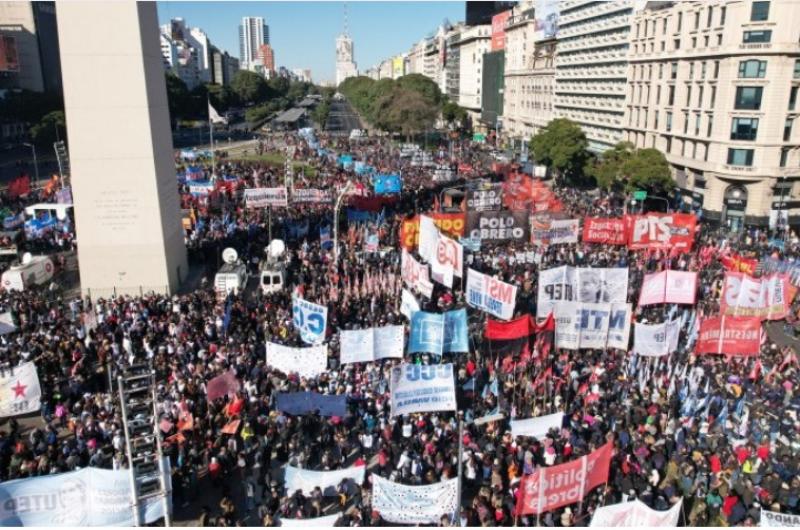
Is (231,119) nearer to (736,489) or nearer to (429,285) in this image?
(429,285)

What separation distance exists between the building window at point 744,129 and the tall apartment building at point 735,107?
5 centimetres

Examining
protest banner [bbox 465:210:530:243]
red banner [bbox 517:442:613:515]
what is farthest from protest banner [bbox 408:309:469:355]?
protest banner [bbox 465:210:530:243]

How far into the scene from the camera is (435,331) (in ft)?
54.0

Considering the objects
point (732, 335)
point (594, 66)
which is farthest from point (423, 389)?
point (594, 66)

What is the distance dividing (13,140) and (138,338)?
258ft

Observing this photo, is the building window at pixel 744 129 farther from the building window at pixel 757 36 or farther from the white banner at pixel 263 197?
the white banner at pixel 263 197

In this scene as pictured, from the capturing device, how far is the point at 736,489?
12.8 meters

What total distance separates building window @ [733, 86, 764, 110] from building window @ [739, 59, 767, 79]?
2.27 feet

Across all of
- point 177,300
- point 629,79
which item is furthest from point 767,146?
point 177,300

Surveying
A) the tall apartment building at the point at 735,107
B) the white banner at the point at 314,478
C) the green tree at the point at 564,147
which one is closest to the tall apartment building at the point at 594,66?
the green tree at the point at 564,147

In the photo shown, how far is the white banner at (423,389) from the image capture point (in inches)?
533

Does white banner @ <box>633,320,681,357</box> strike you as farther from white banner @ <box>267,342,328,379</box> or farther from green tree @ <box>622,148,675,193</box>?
green tree @ <box>622,148,675,193</box>

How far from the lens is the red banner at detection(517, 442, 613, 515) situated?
11195mm

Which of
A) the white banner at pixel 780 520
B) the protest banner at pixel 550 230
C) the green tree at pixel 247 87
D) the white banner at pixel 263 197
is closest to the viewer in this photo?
the white banner at pixel 780 520
